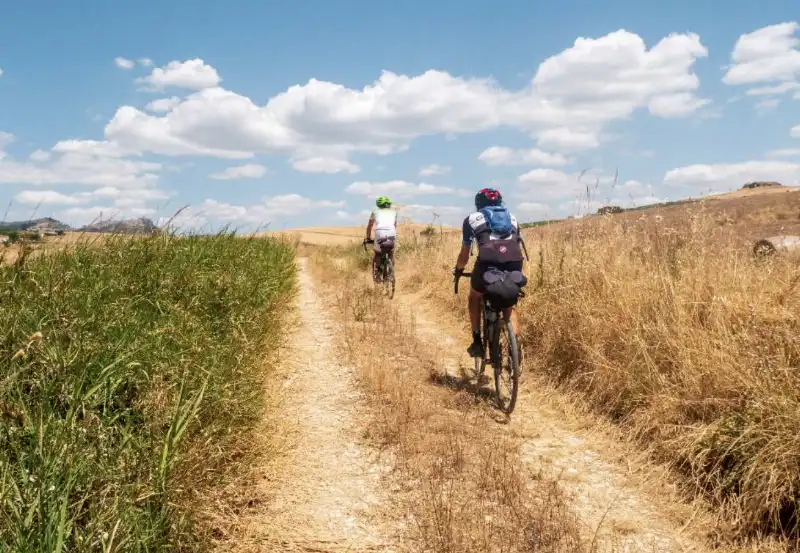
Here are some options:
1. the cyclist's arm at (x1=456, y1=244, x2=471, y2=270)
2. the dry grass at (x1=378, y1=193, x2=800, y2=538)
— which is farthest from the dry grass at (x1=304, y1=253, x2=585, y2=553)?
the cyclist's arm at (x1=456, y1=244, x2=471, y2=270)

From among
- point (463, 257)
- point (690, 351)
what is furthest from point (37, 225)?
point (690, 351)

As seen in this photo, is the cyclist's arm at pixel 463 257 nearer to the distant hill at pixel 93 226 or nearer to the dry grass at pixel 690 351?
the dry grass at pixel 690 351

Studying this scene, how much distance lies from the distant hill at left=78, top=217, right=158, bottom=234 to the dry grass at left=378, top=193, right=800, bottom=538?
18.2 feet

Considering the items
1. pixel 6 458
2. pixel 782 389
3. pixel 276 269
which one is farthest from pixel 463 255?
pixel 276 269

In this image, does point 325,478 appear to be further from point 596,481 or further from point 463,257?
point 463,257

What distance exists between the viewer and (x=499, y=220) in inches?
235

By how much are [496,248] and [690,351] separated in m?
2.16

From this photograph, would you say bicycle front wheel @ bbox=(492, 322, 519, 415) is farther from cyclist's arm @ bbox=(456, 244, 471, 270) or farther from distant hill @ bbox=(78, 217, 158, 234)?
distant hill @ bbox=(78, 217, 158, 234)

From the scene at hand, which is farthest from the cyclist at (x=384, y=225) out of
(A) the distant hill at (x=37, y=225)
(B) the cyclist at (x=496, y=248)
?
(A) the distant hill at (x=37, y=225)

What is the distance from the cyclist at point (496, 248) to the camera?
5727 mm

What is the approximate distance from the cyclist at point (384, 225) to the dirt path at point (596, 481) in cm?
615

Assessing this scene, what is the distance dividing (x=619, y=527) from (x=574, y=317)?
136 inches

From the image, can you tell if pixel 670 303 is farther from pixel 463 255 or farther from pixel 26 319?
pixel 26 319

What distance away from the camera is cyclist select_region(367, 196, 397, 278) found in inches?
492
